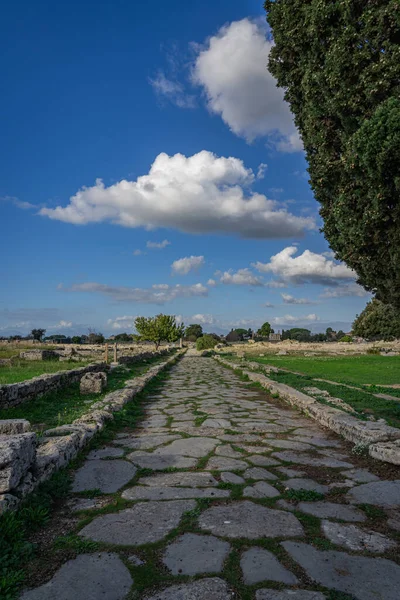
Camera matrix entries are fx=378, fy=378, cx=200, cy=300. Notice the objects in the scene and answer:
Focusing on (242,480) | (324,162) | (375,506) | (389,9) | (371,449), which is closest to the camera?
(375,506)

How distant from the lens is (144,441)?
4.86 metres

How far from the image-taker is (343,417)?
17.7 feet

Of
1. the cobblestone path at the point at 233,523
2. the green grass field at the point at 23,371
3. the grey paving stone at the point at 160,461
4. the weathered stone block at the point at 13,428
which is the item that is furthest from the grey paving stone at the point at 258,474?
the green grass field at the point at 23,371

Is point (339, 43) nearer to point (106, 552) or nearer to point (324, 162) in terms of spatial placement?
point (324, 162)

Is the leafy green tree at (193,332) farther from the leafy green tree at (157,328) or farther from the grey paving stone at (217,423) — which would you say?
the grey paving stone at (217,423)

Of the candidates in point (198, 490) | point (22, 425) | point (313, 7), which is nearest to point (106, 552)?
point (198, 490)

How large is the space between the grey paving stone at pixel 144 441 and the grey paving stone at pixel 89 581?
7.92 feet

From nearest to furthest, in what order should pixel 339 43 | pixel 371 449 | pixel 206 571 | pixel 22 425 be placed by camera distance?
pixel 206 571 → pixel 22 425 → pixel 371 449 → pixel 339 43

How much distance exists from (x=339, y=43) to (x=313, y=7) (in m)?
0.84

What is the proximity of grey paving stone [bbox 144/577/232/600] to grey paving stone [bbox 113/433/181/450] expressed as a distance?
2.71 m

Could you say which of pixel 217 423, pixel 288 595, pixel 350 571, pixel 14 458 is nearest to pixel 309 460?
pixel 217 423

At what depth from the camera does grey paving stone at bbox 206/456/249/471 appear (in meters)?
3.77

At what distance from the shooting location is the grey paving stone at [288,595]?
5.94 ft

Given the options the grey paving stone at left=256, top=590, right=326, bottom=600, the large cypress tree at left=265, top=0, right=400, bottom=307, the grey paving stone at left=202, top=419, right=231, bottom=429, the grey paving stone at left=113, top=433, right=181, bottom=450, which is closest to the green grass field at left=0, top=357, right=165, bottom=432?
the grey paving stone at left=113, top=433, right=181, bottom=450
